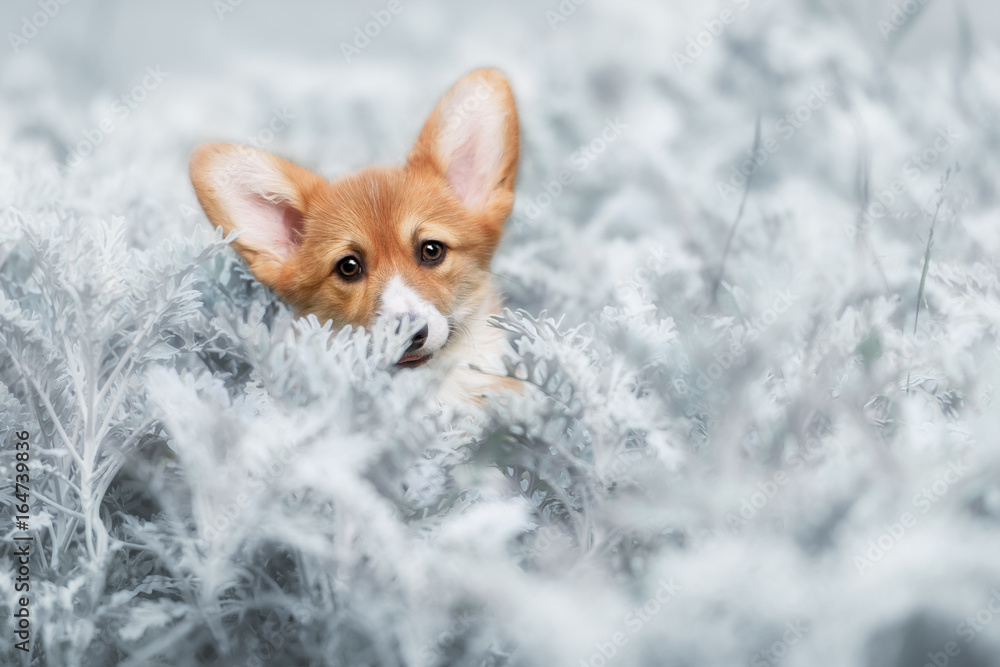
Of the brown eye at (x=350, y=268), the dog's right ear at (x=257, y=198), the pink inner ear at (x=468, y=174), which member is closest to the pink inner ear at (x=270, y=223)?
the dog's right ear at (x=257, y=198)

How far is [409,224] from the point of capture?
124 cm

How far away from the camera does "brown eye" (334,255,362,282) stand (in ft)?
4.03

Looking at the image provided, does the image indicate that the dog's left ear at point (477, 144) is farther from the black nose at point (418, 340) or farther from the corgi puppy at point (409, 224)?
the black nose at point (418, 340)

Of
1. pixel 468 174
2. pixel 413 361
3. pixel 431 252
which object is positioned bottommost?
pixel 413 361

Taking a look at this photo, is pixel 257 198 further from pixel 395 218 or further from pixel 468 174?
pixel 468 174

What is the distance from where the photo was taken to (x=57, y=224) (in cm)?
83

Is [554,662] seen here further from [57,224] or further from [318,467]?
[57,224]

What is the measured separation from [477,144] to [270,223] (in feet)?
1.13

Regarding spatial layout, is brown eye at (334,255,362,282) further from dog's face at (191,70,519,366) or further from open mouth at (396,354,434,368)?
open mouth at (396,354,434,368)

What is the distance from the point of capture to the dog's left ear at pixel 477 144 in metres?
1.17

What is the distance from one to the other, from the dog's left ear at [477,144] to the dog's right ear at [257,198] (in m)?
0.19

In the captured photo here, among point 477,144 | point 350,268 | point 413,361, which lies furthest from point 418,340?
point 477,144

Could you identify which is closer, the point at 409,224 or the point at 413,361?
the point at 413,361

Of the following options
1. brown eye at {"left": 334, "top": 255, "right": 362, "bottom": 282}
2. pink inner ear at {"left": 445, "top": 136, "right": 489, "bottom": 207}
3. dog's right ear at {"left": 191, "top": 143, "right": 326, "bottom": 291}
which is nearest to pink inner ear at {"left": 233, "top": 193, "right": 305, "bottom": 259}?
dog's right ear at {"left": 191, "top": 143, "right": 326, "bottom": 291}
